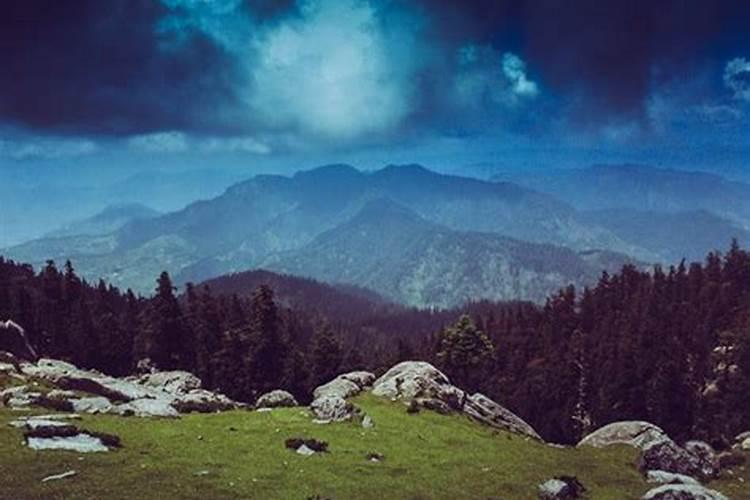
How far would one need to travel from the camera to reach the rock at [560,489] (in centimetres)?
4219

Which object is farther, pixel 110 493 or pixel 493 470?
pixel 493 470

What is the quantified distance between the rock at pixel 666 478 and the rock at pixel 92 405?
128ft

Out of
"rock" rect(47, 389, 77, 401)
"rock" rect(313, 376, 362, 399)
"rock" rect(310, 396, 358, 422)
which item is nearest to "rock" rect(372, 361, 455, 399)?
"rock" rect(313, 376, 362, 399)

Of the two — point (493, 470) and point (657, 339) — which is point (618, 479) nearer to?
point (493, 470)

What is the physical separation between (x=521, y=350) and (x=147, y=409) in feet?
381

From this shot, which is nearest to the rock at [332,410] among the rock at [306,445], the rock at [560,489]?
the rock at [306,445]

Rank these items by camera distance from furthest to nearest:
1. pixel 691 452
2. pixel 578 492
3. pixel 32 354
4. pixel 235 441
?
pixel 32 354
pixel 691 452
pixel 235 441
pixel 578 492

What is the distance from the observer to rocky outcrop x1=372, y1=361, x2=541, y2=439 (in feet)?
232

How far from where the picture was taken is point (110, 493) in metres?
32.8

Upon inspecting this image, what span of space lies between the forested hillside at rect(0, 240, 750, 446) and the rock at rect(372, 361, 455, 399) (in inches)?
742

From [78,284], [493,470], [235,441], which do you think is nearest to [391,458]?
[493,470]

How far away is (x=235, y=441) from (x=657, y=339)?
10795 centimetres

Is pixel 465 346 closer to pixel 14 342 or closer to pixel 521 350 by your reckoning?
pixel 14 342

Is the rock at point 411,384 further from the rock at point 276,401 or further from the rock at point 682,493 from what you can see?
the rock at point 682,493
